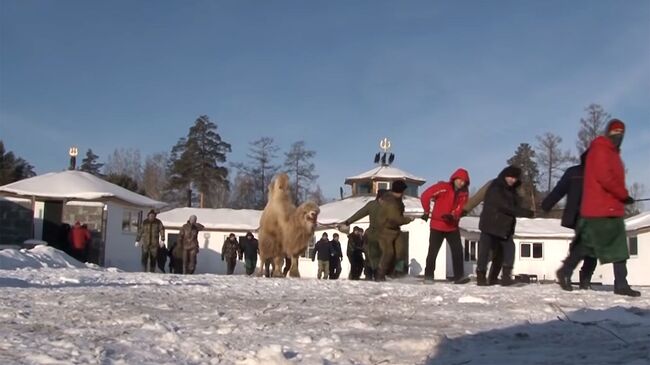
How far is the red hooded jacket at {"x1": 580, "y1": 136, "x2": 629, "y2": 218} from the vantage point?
8.56 meters

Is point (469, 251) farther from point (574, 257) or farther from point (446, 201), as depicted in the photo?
point (574, 257)

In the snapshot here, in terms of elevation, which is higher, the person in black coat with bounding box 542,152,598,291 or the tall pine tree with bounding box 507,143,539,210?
the tall pine tree with bounding box 507,143,539,210

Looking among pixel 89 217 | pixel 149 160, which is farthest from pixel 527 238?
pixel 149 160

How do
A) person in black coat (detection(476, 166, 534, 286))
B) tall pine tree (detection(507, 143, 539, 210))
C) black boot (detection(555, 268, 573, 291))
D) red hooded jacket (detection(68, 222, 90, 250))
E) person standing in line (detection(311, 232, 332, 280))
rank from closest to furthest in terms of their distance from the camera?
black boot (detection(555, 268, 573, 291)) → person in black coat (detection(476, 166, 534, 286)) → red hooded jacket (detection(68, 222, 90, 250)) → person standing in line (detection(311, 232, 332, 280)) → tall pine tree (detection(507, 143, 539, 210))

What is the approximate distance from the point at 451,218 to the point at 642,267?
31.4m

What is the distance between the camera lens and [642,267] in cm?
3938

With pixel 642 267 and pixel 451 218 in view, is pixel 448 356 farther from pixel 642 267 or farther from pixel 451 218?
pixel 642 267

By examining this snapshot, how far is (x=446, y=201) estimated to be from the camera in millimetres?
11570

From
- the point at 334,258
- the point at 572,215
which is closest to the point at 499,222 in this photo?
the point at 572,215

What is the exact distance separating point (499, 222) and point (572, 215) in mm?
1401

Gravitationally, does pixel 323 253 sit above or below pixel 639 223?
below

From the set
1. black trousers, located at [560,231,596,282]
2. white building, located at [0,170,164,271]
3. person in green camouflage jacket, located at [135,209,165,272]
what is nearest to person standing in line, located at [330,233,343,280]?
person in green camouflage jacket, located at [135,209,165,272]

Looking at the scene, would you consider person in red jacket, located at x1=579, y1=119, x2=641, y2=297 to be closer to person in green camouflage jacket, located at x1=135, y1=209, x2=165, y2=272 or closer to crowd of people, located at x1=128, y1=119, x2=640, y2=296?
crowd of people, located at x1=128, y1=119, x2=640, y2=296

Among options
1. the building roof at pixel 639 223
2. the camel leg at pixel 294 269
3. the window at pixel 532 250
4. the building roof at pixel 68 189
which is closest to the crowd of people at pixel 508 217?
the camel leg at pixel 294 269
